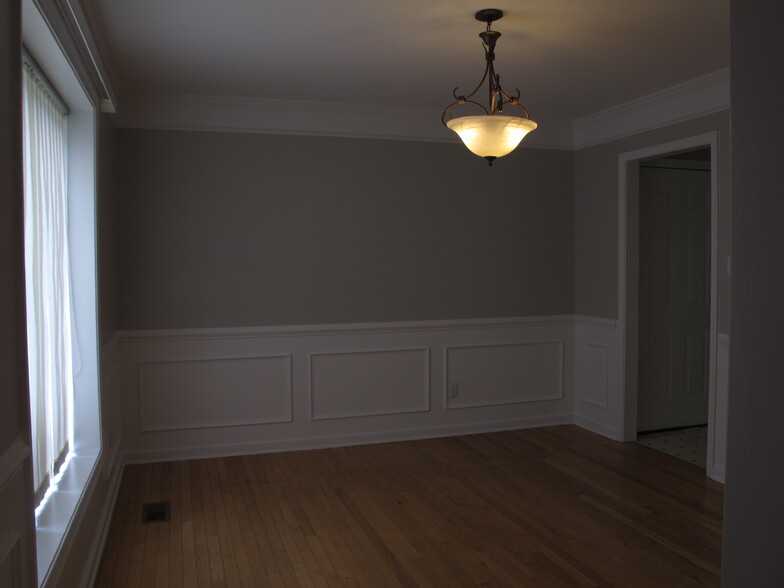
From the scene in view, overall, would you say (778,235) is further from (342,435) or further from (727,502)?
(342,435)

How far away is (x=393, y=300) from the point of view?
5.17 metres

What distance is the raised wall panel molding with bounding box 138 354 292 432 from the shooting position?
4.68 m

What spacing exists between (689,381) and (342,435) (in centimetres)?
290

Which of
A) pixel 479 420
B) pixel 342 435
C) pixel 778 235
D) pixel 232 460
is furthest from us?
pixel 479 420

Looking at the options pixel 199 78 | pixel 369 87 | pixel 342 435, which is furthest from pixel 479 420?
pixel 199 78

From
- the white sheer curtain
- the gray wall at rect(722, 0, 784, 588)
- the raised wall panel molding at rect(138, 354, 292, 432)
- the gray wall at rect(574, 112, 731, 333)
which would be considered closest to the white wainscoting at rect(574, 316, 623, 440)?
the gray wall at rect(574, 112, 731, 333)

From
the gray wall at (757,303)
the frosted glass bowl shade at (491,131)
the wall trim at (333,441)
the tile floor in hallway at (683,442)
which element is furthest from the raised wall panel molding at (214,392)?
the gray wall at (757,303)

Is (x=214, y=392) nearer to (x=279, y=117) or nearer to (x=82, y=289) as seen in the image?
(x=82, y=289)

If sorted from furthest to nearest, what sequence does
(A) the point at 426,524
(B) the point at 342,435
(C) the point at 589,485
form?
(B) the point at 342,435 < (C) the point at 589,485 < (A) the point at 426,524

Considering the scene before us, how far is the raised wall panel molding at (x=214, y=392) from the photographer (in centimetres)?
468

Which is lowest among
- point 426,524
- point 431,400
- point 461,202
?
point 426,524

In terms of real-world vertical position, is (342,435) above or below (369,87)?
below

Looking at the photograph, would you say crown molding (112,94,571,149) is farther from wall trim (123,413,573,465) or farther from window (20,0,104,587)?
wall trim (123,413,573,465)

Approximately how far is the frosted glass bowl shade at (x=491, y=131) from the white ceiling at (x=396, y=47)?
1.57 ft
